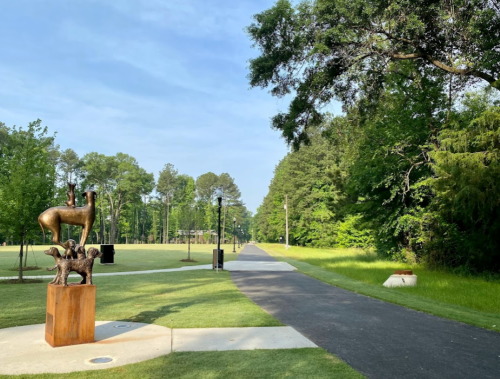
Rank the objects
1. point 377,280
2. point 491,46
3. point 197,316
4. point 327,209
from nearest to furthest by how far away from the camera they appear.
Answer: point 197,316
point 491,46
point 377,280
point 327,209

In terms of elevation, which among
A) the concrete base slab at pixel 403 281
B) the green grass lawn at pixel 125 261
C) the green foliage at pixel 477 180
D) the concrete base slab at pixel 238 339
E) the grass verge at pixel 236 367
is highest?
the green foliage at pixel 477 180

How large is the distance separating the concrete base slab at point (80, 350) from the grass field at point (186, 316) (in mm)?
186

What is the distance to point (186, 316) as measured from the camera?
7.48 metres

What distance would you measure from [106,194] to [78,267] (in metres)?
78.9

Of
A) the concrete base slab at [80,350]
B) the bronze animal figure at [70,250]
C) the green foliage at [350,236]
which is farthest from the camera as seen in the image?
the green foliage at [350,236]

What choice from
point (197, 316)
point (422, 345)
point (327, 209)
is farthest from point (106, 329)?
point (327, 209)

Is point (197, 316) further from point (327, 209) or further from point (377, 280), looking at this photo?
point (327, 209)

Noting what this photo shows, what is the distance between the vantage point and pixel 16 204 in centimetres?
1295

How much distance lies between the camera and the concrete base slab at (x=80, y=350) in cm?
432

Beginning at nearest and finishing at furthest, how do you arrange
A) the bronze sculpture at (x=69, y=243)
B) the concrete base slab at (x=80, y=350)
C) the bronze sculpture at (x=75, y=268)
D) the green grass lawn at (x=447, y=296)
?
the concrete base slab at (x=80, y=350) < the bronze sculpture at (x=75, y=268) < the bronze sculpture at (x=69, y=243) < the green grass lawn at (x=447, y=296)

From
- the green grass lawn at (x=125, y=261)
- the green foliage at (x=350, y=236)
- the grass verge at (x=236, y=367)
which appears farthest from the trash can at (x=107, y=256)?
the green foliage at (x=350, y=236)

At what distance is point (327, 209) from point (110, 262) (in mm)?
38648

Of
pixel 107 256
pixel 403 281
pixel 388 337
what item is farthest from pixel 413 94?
pixel 107 256

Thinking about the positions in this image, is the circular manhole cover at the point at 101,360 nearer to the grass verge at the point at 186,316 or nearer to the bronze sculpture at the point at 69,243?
the grass verge at the point at 186,316
